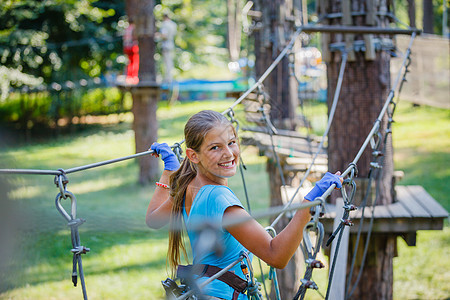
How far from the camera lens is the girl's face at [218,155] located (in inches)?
51.1

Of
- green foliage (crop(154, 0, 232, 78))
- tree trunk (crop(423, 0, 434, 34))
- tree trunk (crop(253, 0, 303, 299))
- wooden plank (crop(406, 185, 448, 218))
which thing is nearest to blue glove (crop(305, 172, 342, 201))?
wooden plank (crop(406, 185, 448, 218))

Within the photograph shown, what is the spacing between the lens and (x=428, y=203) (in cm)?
276

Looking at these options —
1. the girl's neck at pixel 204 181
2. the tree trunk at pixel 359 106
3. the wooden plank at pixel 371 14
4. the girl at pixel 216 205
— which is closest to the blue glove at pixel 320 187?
the girl at pixel 216 205

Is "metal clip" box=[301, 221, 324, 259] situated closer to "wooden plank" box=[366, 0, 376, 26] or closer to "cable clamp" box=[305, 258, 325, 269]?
"cable clamp" box=[305, 258, 325, 269]

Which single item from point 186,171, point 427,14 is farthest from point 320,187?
point 427,14

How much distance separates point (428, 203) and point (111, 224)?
219cm

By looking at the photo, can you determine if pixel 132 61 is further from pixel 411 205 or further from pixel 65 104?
pixel 411 205

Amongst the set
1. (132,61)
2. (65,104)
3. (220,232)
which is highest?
(132,61)

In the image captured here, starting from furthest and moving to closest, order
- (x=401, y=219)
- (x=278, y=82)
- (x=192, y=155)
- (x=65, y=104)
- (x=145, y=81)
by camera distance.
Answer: (x=65, y=104) → (x=145, y=81) → (x=278, y=82) → (x=401, y=219) → (x=192, y=155)

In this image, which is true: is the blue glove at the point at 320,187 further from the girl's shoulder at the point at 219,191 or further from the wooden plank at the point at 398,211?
the wooden plank at the point at 398,211

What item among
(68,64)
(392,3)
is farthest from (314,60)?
(392,3)

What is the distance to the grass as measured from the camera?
2.20 ft

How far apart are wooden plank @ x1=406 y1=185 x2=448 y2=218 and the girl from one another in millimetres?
1466

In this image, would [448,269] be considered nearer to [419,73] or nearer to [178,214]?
[419,73]
